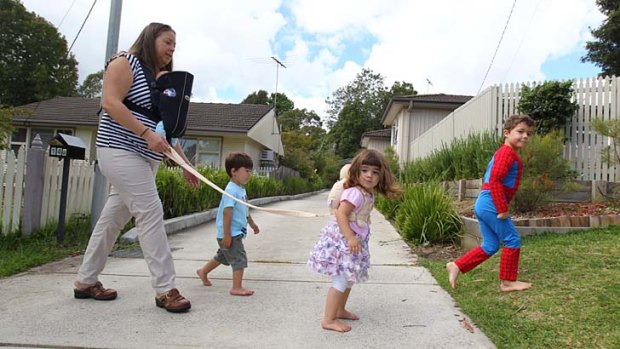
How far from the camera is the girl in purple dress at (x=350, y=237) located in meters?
2.87

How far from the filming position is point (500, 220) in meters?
3.62

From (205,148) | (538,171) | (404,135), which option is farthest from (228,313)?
(404,135)

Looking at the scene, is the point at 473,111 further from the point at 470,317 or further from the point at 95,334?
the point at 95,334

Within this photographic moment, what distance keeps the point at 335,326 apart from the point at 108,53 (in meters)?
4.85

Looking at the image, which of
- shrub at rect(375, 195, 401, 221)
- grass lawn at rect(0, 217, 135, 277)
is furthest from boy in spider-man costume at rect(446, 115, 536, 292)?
shrub at rect(375, 195, 401, 221)

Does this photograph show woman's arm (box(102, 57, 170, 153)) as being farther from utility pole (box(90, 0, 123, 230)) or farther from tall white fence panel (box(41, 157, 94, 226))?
utility pole (box(90, 0, 123, 230))

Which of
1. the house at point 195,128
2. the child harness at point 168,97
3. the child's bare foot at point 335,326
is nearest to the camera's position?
the child's bare foot at point 335,326

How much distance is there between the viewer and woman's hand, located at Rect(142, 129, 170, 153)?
2.98 meters

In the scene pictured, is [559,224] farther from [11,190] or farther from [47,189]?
[11,190]

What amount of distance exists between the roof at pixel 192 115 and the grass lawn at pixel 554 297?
1580cm

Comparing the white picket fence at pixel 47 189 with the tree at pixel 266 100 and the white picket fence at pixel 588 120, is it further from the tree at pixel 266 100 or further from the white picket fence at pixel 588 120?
the tree at pixel 266 100

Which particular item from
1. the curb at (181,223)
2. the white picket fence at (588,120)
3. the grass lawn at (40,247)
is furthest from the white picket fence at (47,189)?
the white picket fence at (588,120)

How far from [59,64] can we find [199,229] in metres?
39.7

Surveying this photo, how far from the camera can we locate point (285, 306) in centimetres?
337
